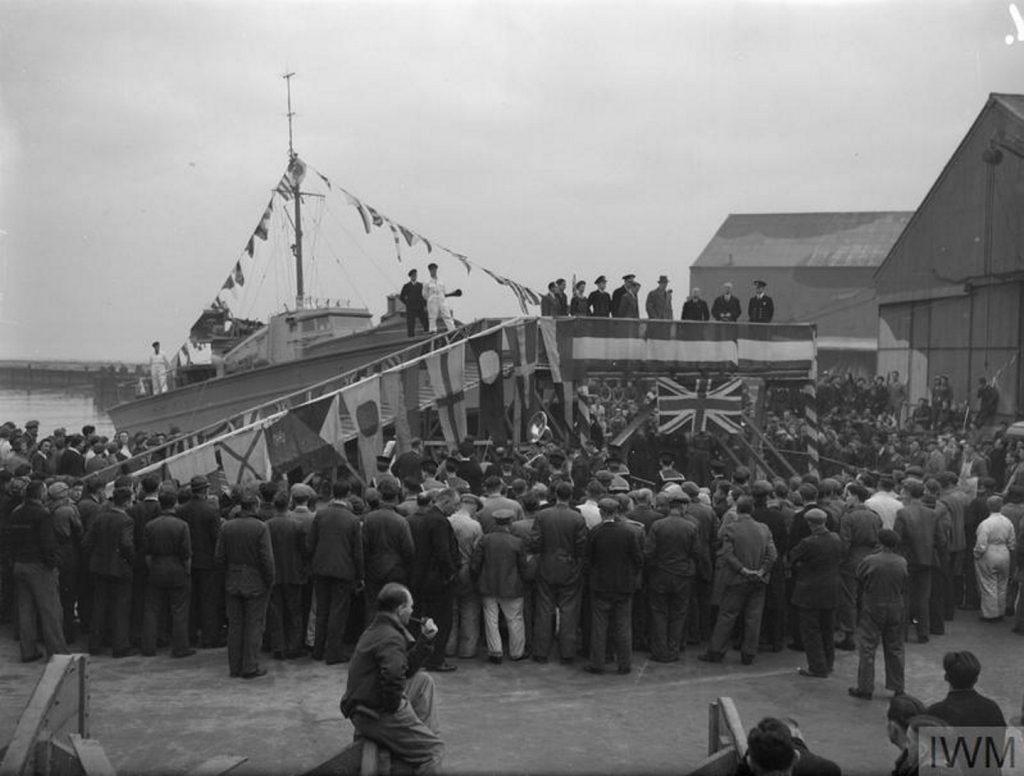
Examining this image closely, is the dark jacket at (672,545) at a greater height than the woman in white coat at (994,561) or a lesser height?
greater

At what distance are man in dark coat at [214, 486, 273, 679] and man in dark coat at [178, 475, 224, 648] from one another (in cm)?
69

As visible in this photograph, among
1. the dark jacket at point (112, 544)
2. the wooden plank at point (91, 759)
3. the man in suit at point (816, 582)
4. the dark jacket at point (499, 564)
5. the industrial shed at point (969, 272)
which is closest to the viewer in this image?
the wooden plank at point (91, 759)

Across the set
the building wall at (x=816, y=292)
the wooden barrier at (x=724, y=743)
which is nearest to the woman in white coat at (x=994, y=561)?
the wooden barrier at (x=724, y=743)

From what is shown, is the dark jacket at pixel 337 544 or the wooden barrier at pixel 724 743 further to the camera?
the dark jacket at pixel 337 544

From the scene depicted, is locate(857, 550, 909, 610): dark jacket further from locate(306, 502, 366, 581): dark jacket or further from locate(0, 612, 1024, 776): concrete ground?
locate(306, 502, 366, 581): dark jacket

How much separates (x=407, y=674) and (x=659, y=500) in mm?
5087

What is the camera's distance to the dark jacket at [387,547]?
9453mm

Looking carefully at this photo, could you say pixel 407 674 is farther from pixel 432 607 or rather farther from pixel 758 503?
pixel 758 503

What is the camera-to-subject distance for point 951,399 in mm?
Answer: 25516

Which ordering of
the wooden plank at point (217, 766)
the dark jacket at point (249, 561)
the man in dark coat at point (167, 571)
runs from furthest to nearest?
the man in dark coat at point (167, 571), the dark jacket at point (249, 561), the wooden plank at point (217, 766)

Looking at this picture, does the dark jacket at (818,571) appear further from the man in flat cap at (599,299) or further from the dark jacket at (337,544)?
the man in flat cap at (599,299)

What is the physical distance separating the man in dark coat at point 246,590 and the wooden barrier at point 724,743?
186 inches

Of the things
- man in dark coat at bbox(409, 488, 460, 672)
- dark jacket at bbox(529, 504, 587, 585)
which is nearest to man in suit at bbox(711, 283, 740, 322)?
dark jacket at bbox(529, 504, 587, 585)

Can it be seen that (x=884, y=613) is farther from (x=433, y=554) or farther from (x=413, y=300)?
(x=413, y=300)
